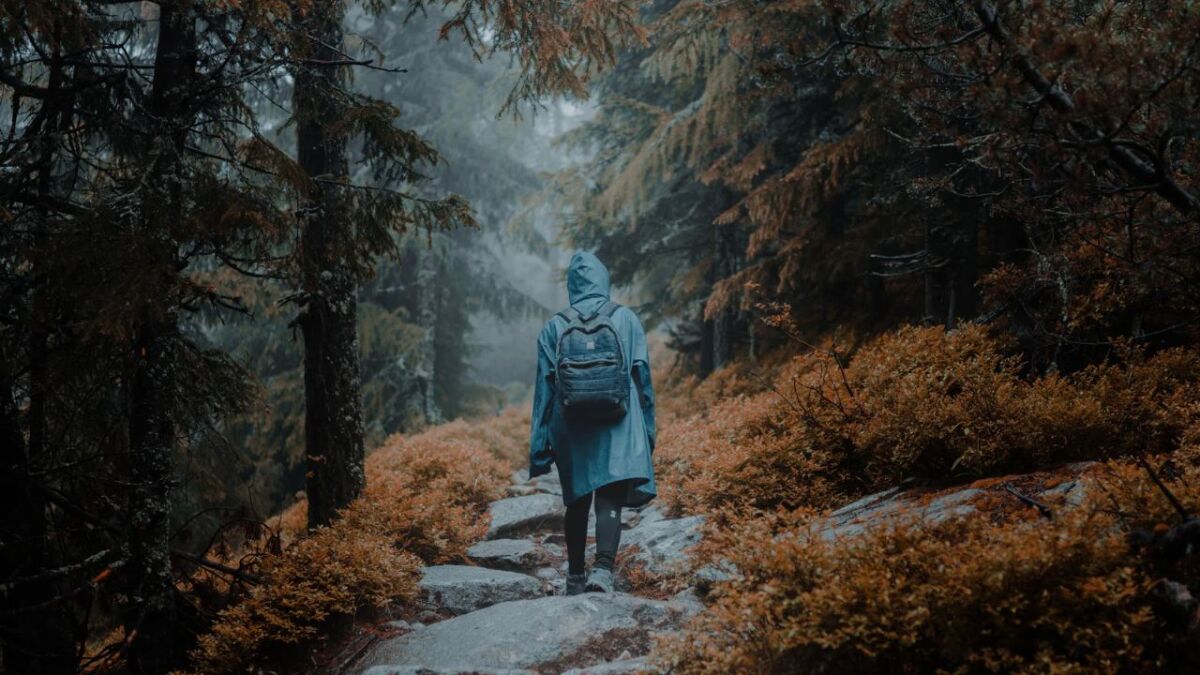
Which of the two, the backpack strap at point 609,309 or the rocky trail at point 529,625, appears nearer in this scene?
the rocky trail at point 529,625

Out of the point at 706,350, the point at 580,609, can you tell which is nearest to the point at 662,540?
the point at 580,609

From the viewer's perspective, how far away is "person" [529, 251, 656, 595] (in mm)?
5320

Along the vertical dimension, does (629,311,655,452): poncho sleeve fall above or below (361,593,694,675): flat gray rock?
above

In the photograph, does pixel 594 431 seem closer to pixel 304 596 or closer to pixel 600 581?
pixel 600 581

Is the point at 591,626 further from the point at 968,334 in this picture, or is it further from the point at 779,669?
the point at 968,334

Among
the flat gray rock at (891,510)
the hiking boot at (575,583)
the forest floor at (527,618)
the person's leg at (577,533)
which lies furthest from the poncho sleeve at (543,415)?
the flat gray rock at (891,510)

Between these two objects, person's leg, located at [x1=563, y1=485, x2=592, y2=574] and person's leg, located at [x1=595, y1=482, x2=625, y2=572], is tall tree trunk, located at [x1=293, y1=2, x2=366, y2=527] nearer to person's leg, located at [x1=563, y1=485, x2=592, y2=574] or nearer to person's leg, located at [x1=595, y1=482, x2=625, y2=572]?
person's leg, located at [x1=563, y1=485, x2=592, y2=574]

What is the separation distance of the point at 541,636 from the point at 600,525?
47.2 inches

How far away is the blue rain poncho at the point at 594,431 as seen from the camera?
5.36 meters

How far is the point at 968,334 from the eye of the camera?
618 centimetres

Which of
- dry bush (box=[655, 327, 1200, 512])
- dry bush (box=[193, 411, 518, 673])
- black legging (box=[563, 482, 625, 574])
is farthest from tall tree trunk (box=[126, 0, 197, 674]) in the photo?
dry bush (box=[655, 327, 1200, 512])

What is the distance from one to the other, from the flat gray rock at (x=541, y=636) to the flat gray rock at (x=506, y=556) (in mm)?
2096

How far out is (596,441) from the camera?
17.8 feet

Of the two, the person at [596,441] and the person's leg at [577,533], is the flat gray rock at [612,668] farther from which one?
the person's leg at [577,533]
